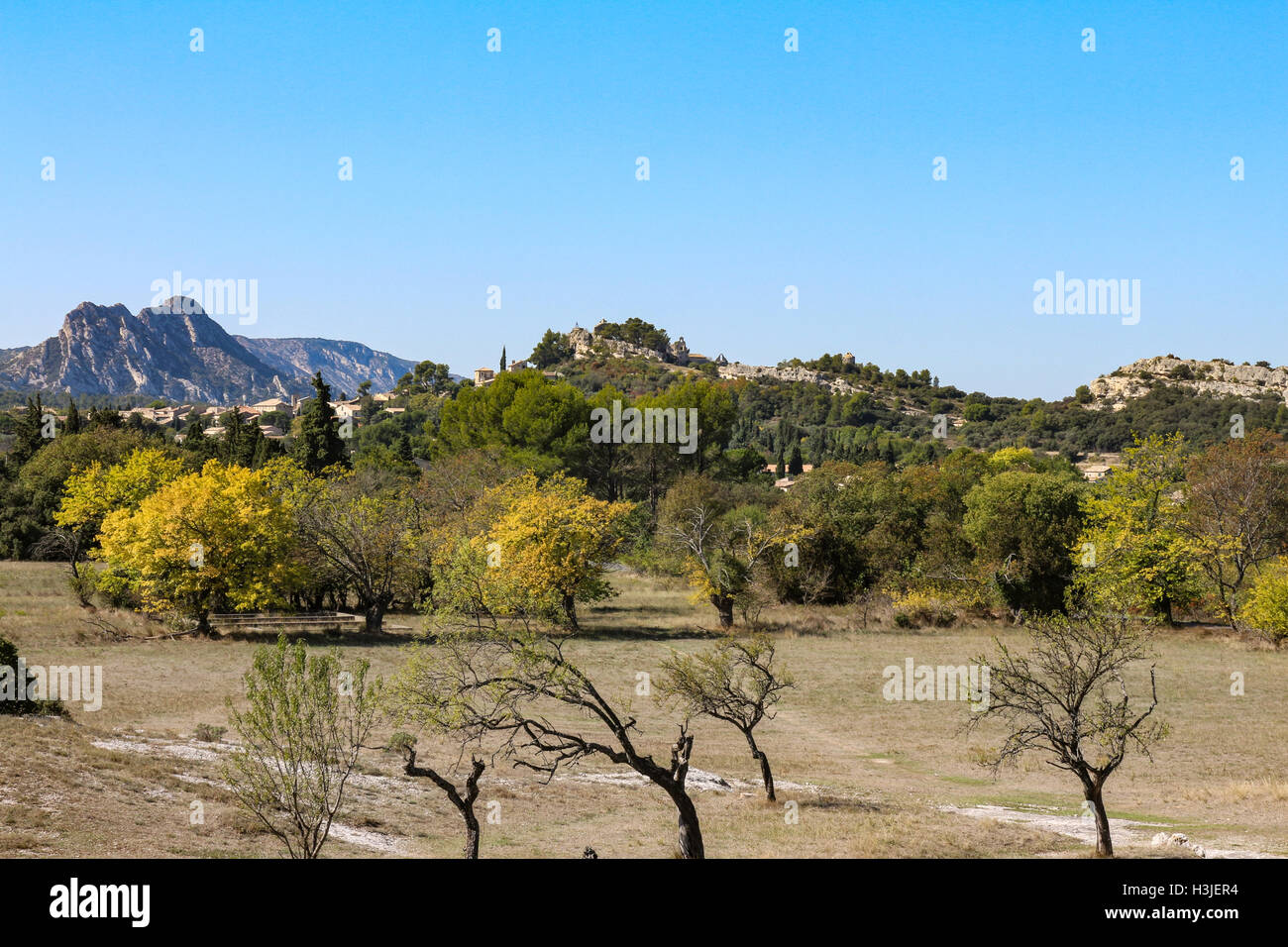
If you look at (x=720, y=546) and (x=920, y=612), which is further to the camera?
(x=920, y=612)

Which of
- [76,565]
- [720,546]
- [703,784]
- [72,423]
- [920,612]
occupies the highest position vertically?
[72,423]

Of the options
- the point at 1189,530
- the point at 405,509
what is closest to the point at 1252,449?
the point at 1189,530

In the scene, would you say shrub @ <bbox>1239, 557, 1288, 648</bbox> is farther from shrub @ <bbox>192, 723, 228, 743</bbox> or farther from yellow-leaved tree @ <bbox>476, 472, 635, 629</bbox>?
shrub @ <bbox>192, 723, 228, 743</bbox>

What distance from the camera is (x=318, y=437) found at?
72.8 metres

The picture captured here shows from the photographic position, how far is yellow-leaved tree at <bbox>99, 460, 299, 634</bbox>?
3866cm

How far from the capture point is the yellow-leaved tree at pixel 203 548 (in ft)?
127

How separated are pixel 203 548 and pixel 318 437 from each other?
35029mm

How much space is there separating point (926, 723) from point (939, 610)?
71.5 feet

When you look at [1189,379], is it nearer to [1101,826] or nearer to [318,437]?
[318,437]

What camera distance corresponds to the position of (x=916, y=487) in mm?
59375

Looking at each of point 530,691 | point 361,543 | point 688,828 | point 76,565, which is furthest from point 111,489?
point 688,828

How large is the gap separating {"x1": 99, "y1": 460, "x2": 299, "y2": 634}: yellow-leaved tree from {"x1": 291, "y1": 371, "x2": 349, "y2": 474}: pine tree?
3172 cm

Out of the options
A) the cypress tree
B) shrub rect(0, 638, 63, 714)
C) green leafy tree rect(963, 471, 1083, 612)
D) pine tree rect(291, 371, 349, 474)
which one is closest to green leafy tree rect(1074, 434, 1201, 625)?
green leafy tree rect(963, 471, 1083, 612)
